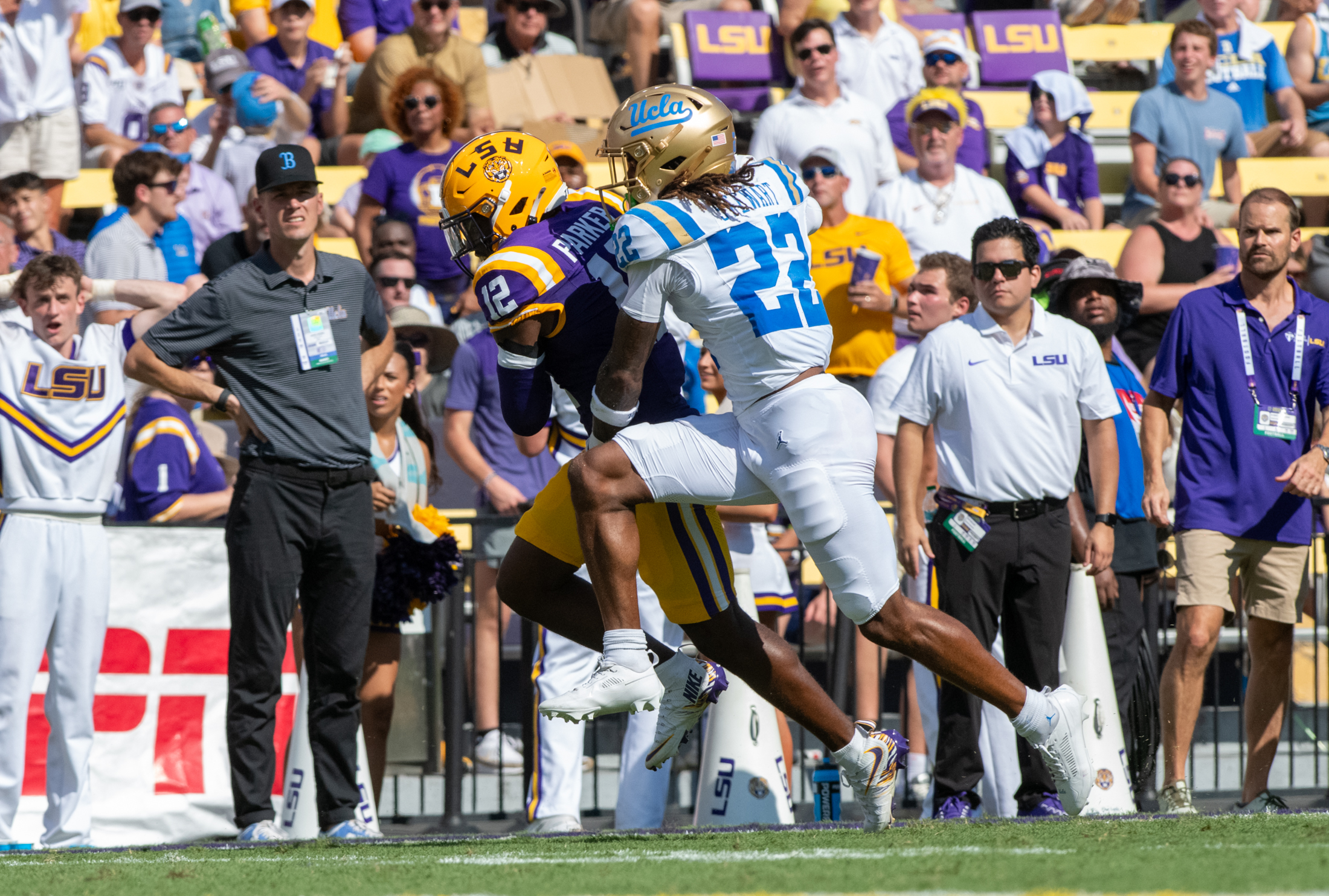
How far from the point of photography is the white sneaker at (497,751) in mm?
7820

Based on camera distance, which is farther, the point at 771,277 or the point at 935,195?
the point at 935,195

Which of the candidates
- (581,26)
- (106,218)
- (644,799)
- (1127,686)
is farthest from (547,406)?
(581,26)

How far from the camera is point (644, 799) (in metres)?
6.31

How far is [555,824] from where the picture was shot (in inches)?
251

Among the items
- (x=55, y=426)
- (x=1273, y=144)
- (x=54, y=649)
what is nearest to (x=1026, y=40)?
(x=1273, y=144)

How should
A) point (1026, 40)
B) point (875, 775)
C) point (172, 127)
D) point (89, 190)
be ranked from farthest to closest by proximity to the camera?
point (1026, 40), point (89, 190), point (172, 127), point (875, 775)

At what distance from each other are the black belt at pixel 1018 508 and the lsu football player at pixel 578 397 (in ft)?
5.65

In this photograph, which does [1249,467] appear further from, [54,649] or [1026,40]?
[1026,40]

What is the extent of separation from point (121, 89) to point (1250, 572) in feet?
27.2

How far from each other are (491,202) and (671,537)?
1147mm

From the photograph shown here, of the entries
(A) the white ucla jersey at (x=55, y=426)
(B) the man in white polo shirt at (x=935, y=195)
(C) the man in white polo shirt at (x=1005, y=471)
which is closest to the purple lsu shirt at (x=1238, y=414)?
(C) the man in white polo shirt at (x=1005, y=471)

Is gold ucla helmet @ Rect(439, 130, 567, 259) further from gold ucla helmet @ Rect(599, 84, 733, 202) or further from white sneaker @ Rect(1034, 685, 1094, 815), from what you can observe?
white sneaker @ Rect(1034, 685, 1094, 815)

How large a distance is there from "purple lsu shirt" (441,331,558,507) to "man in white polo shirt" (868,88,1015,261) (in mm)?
2915

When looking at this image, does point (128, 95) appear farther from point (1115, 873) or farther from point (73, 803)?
point (1115, 873)
